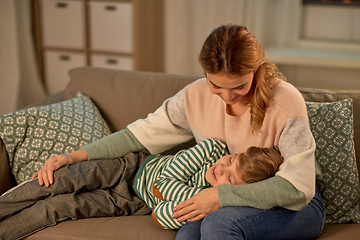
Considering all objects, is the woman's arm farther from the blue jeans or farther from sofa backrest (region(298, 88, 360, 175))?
sofa backrest (region(298, 88, 360, 175))

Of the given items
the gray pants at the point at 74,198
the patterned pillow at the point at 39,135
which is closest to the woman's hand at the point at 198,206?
the gray pants at the point at 74,198

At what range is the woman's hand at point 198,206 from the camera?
4.39 ft

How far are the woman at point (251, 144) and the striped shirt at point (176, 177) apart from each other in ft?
0.18

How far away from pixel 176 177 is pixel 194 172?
7 centimetres

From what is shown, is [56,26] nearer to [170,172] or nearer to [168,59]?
[168,59]

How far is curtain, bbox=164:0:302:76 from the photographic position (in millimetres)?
3348

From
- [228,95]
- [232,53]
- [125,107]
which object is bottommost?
[125,107]

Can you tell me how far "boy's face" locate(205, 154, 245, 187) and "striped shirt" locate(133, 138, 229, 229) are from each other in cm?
4

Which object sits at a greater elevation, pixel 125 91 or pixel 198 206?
pixel 125 91

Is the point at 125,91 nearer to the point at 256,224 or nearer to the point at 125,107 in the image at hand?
the point at 125,107

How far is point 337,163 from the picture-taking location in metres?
1.53

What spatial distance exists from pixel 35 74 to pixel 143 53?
3.41ft

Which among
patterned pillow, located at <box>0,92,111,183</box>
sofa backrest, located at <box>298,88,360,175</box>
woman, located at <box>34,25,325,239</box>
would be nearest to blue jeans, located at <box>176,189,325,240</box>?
woman, located at <box>34,25,325,239</box>

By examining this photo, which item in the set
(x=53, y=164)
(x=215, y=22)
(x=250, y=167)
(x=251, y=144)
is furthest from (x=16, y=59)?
(x=250, y=167)
